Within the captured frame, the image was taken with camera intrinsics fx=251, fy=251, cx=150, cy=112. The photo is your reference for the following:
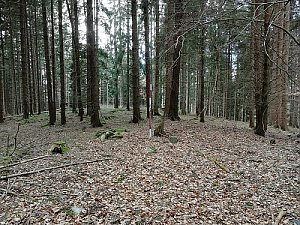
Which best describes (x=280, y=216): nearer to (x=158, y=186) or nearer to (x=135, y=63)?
(x=158, y=186)

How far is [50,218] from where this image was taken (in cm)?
411

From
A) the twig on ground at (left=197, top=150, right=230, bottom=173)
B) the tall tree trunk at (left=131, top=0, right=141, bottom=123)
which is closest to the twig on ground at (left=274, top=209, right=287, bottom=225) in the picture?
the twig on ground at (left=197, top=150, right=230, bottom=173)

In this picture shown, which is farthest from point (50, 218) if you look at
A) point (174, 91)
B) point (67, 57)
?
point (67, 57)

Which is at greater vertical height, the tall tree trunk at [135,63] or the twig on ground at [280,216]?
the tall tree trunk at [135,63]

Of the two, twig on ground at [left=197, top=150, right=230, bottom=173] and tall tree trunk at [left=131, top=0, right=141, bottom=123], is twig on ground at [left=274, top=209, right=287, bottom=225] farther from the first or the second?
tall tree trunk at [left=131, top=0, right=141, bottom=123]

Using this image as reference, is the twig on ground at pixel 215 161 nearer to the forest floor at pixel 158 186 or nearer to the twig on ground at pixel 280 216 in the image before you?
the forest floor at pixel 158 186

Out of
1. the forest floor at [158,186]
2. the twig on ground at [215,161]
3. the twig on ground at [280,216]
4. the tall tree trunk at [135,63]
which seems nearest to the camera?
the twig on ground at [280,216]

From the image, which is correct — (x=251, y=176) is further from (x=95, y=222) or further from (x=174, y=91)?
(x=174, y=91)

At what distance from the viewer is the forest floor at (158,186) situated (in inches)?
163

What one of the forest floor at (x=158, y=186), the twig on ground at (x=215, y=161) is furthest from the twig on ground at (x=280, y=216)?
the twig on ground at (x=215, y=161)

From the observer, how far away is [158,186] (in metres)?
5.24

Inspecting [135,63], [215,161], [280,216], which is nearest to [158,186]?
[215,161]

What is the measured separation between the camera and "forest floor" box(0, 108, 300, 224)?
4.15m

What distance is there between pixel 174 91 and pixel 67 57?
79.7 ft
